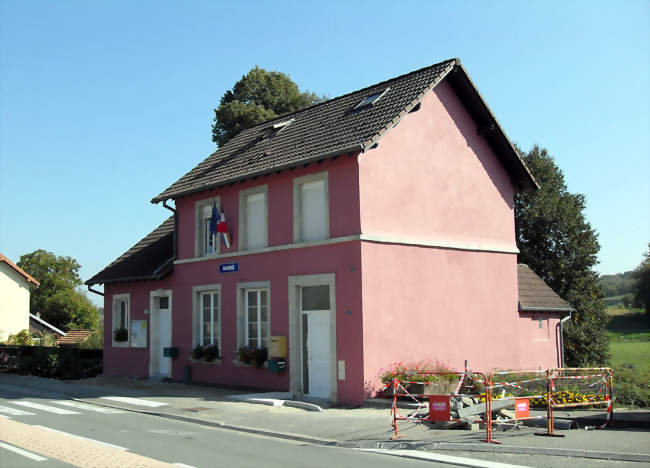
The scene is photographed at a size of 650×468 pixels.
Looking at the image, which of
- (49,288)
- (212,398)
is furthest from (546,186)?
(49,288)

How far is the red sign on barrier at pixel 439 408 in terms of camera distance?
11.2 metres

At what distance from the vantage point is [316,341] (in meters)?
16.6

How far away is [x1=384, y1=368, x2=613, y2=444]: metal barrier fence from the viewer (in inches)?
443

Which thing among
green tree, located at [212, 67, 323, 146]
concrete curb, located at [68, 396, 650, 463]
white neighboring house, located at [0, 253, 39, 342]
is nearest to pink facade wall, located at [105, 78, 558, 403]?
concrete curb, located at [68, 396, 650, 463]

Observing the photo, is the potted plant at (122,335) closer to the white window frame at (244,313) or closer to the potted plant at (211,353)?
the potted plant at (211,353)

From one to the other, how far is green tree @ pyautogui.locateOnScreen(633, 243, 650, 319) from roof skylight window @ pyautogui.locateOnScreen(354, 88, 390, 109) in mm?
68191

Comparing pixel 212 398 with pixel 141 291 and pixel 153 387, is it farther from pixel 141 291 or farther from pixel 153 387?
pixel 141 291

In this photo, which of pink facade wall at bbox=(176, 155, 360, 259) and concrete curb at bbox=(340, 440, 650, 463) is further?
pink facade wall at bbox=(176, 155, 360, 259)

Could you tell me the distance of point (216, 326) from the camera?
1975 centimetres

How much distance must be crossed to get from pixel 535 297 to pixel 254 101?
24.1 m

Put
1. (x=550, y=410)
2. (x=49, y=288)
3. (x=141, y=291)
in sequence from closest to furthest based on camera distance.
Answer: (x=550, y=410)
(x=141, y=291)
(x=49, y=288)

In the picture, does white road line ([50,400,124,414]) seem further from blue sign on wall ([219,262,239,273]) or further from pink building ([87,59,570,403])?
blue sign on wall ([219,262,239,273])

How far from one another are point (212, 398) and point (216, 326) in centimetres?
321

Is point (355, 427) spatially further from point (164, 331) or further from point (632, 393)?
point (164, 331)
